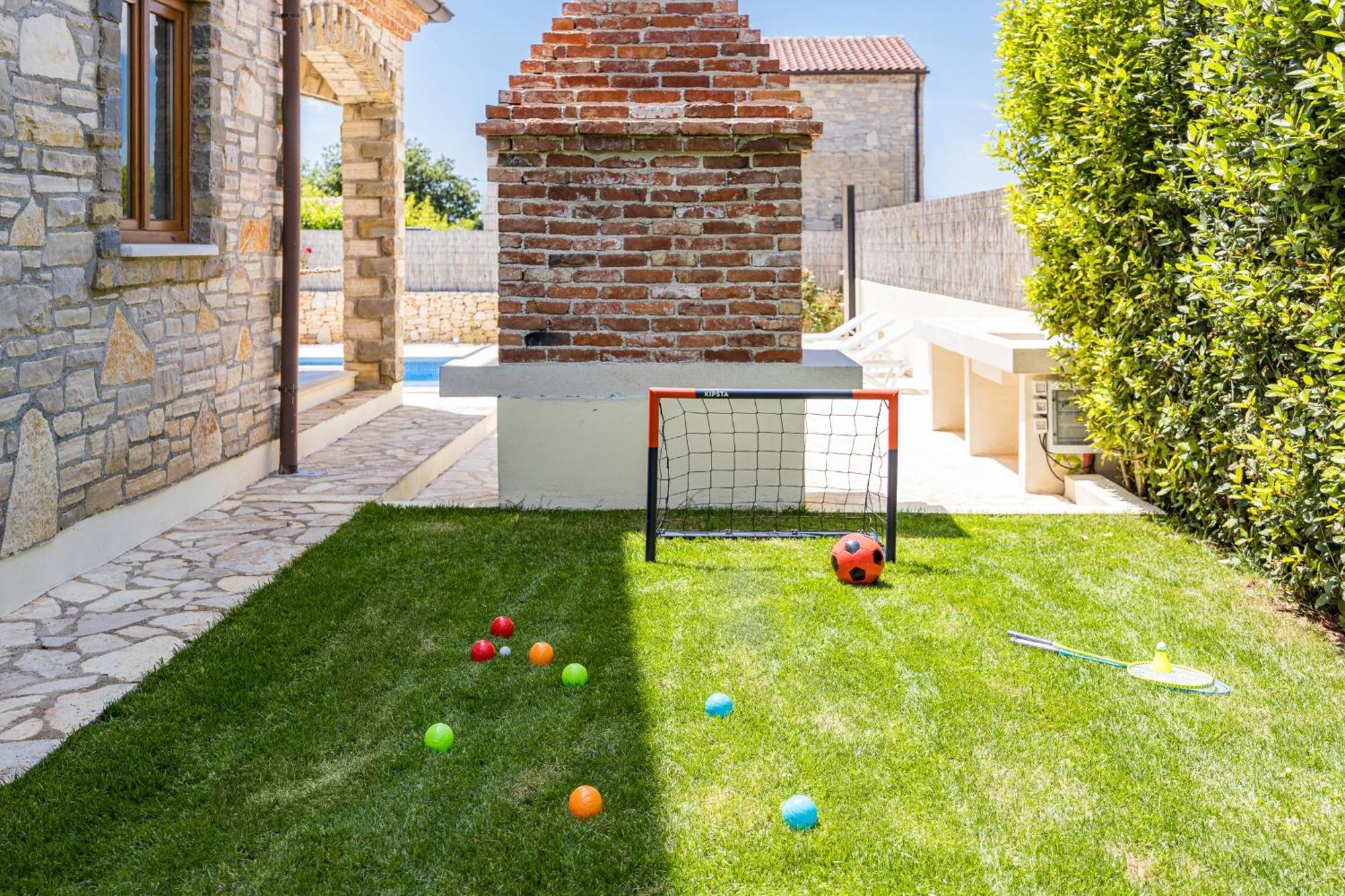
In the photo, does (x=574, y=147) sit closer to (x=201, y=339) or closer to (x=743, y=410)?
(x=743, y=410)

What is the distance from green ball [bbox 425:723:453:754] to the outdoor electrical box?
5311 mm

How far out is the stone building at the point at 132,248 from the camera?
5359 mm

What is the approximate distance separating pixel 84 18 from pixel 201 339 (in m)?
2.04

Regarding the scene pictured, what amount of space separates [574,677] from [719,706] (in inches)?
22.9

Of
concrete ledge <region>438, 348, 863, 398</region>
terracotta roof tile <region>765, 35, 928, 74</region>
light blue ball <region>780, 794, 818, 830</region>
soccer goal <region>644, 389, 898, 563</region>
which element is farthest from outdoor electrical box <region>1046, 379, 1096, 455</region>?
terracotta roof tile <region>765, 35, 928, 74</region>

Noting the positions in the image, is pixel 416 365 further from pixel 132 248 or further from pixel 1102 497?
pixel 1102 497

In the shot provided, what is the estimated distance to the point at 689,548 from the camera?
20.8 ft

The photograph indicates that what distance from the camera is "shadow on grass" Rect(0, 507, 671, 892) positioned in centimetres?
312

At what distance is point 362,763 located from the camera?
3758 mm

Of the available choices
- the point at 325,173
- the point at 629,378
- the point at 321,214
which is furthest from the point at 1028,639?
the point at 325,173

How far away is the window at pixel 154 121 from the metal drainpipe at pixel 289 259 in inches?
52.6

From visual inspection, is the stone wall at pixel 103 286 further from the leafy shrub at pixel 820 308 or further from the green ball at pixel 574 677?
the leafy shrub at pixel 820 308

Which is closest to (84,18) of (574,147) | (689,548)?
(574,147)

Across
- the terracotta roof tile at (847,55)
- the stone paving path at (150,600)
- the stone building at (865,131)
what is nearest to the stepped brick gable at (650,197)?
the stone paving path at (150,600)
